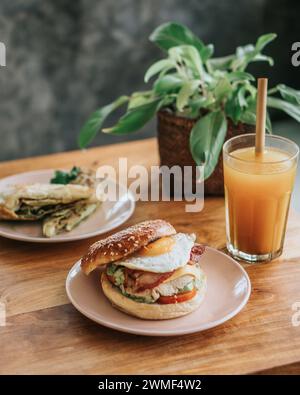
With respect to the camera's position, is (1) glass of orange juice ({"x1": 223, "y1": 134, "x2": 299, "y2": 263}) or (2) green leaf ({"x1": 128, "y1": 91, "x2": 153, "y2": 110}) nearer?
(1) glass of orange juice ({"x1": 223, "y1": 134, "x2": 299, "y2": 263})

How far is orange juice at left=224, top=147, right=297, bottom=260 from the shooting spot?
1.43 m

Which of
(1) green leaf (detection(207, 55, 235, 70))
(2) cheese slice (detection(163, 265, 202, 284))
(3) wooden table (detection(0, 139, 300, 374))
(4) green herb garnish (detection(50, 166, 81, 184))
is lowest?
(3) wooden table (detection(0, 139, 300, 374))

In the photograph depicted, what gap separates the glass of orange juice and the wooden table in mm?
51

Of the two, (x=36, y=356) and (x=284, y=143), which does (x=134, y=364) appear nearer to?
(x=36, y=356)

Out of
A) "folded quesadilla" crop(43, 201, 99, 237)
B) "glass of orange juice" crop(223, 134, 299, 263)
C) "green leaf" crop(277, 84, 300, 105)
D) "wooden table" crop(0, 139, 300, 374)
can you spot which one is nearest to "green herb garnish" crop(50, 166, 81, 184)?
"folded quesadilla" crop(43, 201, 99, 237)

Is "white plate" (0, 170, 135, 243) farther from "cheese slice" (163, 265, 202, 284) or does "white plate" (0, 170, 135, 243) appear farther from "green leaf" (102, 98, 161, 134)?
"cheese slice" (163, 265, 202, 284)

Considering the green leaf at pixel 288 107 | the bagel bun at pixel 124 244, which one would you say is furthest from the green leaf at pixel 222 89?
the bagel bun at pixel 124 244

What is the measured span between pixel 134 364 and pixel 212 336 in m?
0.17

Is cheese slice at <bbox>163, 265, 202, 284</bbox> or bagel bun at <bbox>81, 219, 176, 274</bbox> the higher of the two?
bagel bun at <bbox>81, 219, 176, 274</bbox>

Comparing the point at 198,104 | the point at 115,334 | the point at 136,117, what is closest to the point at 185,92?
the point at 198,104

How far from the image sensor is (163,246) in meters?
1.26

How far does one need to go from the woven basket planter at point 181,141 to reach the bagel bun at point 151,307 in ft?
1.86

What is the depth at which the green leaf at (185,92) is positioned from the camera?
166 centimetres

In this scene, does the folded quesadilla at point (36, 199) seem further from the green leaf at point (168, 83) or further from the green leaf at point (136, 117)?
the green leaf at point (168, 83)
